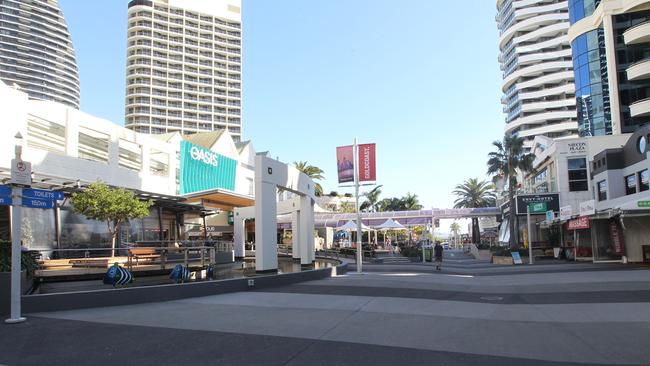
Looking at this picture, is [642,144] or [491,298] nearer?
[491,298]

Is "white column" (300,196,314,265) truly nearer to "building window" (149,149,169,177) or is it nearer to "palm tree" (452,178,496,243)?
"building window" (149,149,169,177)

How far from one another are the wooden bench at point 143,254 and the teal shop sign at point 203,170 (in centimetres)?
1718

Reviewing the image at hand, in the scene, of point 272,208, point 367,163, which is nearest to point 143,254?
point 272,208

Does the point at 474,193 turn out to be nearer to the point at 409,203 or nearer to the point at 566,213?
the point at 409,203

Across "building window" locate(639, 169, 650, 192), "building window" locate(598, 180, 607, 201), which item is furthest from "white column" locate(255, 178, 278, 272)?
"building window" locate(598, 180, 607, 201)

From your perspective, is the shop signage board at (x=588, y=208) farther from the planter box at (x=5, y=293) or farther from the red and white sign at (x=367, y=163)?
the planter box at (x=5, y=293)

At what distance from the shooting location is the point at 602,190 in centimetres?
3125

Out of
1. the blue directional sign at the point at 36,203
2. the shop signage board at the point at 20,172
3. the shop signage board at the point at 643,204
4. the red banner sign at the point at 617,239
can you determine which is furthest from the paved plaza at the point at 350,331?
the red banner sign at the point at 617,239

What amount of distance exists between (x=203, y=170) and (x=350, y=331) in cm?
2877

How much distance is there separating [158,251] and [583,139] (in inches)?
1427

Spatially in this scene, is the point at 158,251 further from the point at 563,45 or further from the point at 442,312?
the point at 563,45

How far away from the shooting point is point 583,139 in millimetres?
39094

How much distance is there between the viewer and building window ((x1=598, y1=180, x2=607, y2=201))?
101 feet

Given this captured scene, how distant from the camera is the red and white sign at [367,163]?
2184 cm
